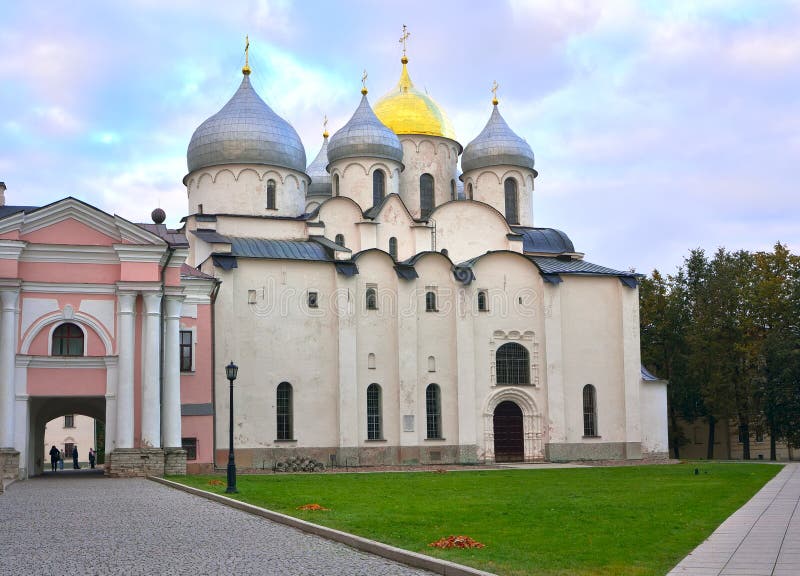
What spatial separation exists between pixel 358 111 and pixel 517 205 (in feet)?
30.0

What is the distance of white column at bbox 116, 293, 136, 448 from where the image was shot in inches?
1206

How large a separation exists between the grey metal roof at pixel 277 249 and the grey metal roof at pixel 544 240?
10.9 meters

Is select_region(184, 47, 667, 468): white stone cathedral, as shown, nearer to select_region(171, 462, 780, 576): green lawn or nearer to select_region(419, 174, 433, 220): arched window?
select_region(419, 174, 433, 220): arched window

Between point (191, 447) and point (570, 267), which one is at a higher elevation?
point (570, 267)

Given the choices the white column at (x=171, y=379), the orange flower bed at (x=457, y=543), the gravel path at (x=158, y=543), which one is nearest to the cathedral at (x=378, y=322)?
the white column at (x=171, y=379)

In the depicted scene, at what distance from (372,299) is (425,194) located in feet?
31.0

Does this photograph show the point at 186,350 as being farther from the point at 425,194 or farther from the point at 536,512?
the point at 536,512

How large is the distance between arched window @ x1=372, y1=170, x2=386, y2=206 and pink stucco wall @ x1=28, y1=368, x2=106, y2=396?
19399 mm

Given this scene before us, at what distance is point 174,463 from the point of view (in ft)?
101

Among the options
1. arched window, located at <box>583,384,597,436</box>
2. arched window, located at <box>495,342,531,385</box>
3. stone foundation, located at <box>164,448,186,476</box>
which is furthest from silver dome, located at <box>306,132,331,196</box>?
stone foundation, located at <box>164,448,186,476</box>

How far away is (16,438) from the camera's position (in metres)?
30.0

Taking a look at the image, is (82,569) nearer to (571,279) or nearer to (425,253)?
(425,253)

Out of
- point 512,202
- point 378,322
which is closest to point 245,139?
point 378,322

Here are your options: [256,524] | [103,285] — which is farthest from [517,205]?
[256,524]
